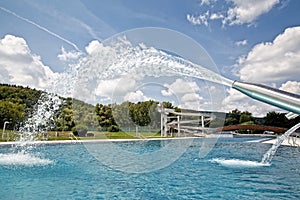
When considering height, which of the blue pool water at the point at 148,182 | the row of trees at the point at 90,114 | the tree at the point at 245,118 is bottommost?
the blue pool water at the point at 148,182

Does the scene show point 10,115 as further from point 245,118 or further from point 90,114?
point 245,118

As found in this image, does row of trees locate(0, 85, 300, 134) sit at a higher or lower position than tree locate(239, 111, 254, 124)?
lower

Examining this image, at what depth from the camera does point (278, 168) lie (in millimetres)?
9773

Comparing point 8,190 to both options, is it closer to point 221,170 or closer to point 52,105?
point 221,170

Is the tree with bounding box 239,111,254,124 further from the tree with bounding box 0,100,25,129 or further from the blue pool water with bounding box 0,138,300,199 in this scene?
→ the blue pool water with bounding box 0,138,300,199

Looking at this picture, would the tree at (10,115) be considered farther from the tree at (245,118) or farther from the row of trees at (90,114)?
the tree at (245,118)

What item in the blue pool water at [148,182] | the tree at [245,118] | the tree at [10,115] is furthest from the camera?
the tree at [245,118]

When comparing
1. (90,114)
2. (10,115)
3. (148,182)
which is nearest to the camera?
(90,114)

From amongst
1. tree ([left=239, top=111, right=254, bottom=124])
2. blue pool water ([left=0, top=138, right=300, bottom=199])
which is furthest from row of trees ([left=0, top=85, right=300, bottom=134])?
blue pool water ([left=0, top=138, right=300, bottom=199])

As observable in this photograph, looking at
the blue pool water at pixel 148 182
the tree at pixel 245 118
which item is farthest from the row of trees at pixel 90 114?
the blue pool water at pixel 148 182

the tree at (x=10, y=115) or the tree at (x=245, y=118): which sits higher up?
the tree at (x=245, y=118)

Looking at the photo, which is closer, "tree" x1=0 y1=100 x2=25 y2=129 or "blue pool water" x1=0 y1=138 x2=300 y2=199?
"blue pool water" x1=0 y1=138 x2=300 y2=199

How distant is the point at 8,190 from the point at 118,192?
101 inches

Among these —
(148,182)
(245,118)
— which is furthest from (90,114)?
(245,118)
